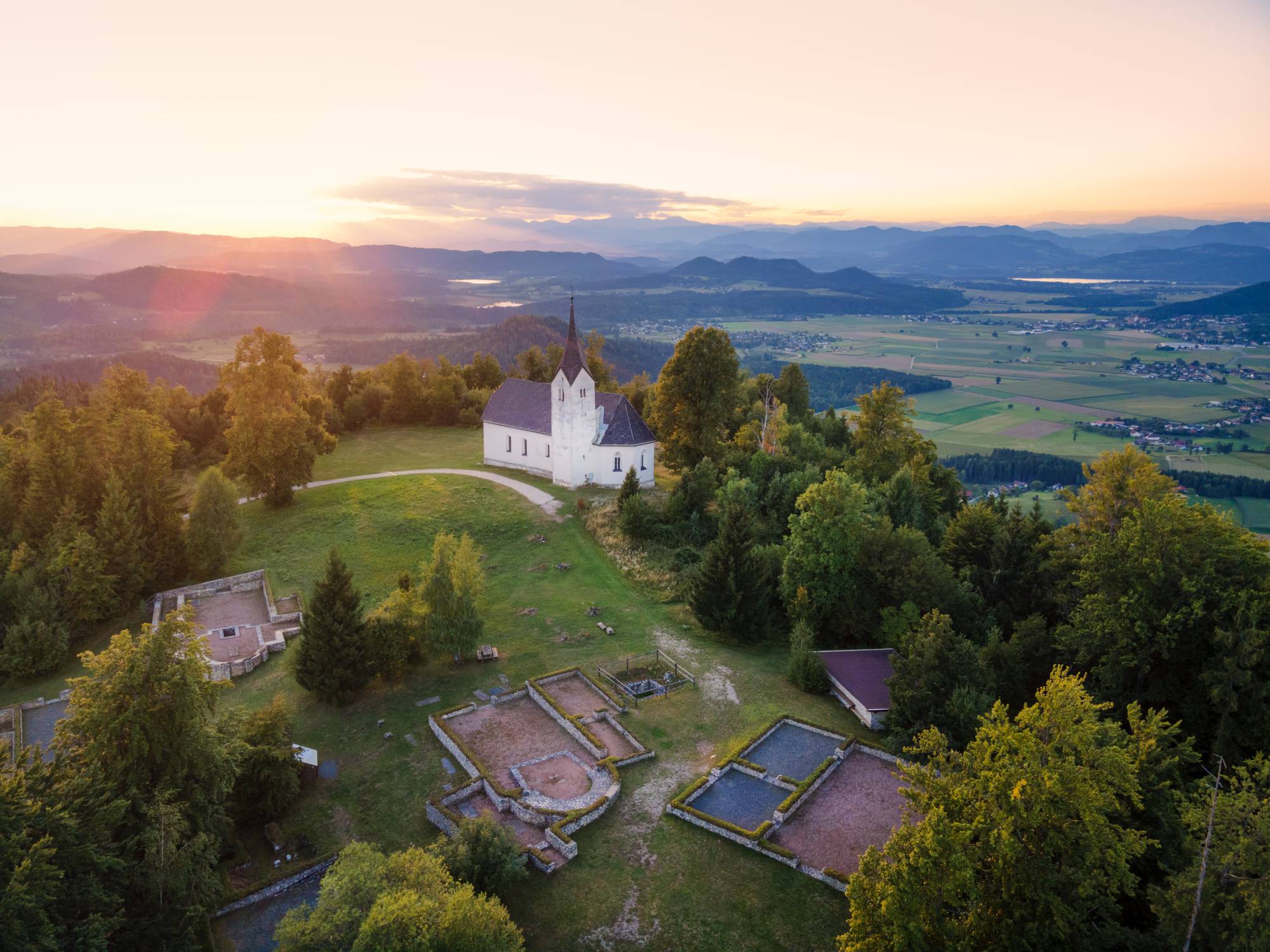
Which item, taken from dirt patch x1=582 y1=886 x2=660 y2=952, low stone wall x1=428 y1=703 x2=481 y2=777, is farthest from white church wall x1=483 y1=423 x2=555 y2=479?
dirt patch x1=582 y1=886 x2=660 y2=952

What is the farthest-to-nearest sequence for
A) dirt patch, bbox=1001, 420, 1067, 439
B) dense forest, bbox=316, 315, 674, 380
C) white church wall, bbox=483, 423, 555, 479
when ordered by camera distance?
dense forest, bbox=316, 315, 674, 380 → dirt patch, bbox=1001, 420, 1067, 439 → white church wall, bbox=483, 423, 555, 479

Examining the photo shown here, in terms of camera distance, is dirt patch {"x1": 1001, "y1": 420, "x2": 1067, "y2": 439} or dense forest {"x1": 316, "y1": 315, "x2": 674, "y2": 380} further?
dense forest {"x1": 316, "y1": 315, "x2": 674, "y2": 380}

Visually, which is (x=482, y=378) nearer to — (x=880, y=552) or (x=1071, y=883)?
(x=880, y=552)

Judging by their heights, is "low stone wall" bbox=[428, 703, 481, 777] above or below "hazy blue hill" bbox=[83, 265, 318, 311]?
below

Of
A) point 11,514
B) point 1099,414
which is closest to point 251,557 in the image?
point 11,514

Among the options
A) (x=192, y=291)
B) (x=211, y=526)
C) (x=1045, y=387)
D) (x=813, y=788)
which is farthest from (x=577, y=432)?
(x=192, y=291)

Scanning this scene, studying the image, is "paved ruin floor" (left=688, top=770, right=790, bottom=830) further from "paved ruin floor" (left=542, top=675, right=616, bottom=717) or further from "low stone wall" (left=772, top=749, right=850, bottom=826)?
"paved ruin floor" (left=542, top=675, right=616, bottom=717)

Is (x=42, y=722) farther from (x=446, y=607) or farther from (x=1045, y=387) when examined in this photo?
(x=1045, y=387)
